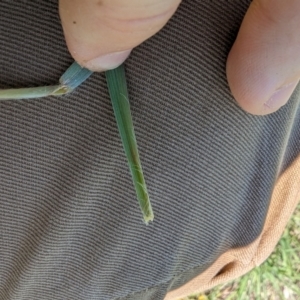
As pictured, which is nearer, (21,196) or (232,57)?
(232,57)

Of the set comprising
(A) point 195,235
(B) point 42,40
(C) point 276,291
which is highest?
(B) point 42,40

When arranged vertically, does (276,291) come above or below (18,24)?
below

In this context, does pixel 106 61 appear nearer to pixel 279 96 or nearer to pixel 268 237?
pixel 279 96

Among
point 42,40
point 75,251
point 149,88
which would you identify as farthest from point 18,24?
point 75,251

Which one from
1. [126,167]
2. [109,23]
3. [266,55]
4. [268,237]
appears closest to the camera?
[109,23]

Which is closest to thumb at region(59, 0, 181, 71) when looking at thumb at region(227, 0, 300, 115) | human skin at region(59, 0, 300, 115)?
human skin at region(59, 0, 300, 115)

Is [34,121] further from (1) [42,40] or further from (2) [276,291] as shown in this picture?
(2) [276,291]

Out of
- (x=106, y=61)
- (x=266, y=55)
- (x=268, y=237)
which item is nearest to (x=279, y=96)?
(x=266, y=55)
